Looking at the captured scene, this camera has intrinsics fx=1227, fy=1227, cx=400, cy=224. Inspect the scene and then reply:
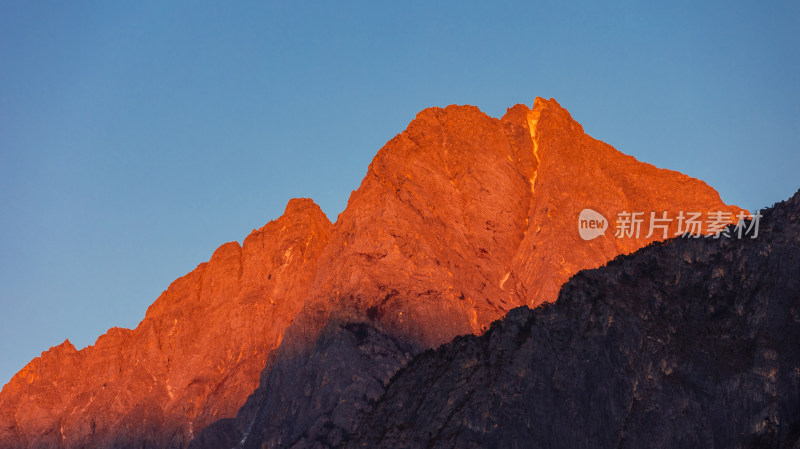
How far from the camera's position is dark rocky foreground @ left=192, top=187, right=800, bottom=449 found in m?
75.1

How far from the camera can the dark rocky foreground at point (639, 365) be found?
7506cm

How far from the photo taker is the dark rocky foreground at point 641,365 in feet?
246

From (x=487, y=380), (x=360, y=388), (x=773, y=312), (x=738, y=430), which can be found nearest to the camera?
(x=738, y=430)

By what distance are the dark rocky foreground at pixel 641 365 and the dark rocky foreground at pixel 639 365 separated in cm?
9

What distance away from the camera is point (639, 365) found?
80438mm

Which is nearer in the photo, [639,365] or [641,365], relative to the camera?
[641,365]

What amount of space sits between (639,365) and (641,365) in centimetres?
16

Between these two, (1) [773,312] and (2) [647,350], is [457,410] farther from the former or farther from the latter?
(1) [773,312]

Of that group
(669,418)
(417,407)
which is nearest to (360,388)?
(417,407)

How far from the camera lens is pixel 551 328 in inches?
3396

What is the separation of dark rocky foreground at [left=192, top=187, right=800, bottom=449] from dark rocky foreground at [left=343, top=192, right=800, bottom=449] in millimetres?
88

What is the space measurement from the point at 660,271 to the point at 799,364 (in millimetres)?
15624

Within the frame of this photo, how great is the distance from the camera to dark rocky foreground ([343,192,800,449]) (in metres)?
75.1

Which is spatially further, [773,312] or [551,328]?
[551,328]
